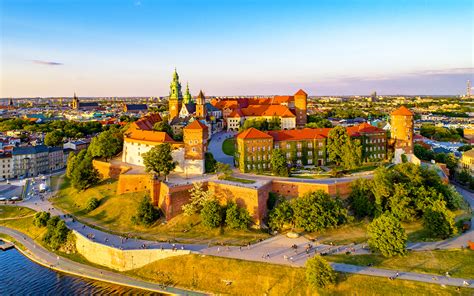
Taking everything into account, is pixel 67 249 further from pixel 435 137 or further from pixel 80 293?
pixel 435 137

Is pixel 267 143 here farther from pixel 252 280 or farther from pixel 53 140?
pixel 53 140

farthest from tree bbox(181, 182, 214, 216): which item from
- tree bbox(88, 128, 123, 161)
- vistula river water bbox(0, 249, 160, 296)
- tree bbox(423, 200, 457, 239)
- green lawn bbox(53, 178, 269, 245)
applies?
tree bbox(423, 200, 457, 239)

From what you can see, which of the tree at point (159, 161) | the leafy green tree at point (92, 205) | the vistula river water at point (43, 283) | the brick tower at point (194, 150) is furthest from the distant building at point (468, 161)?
the leafy green tree at point (92, 205)

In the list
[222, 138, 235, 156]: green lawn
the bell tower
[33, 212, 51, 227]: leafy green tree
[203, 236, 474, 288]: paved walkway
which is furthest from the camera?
the bell tower

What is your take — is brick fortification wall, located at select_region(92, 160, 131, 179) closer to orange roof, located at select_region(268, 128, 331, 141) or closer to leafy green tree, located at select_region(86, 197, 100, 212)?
leafy green tree, located at select_region(86, 197, 100, 212)

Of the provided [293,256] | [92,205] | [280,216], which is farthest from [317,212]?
[92,205]

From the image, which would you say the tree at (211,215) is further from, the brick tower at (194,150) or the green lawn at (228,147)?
the green lawn at (228,147)
